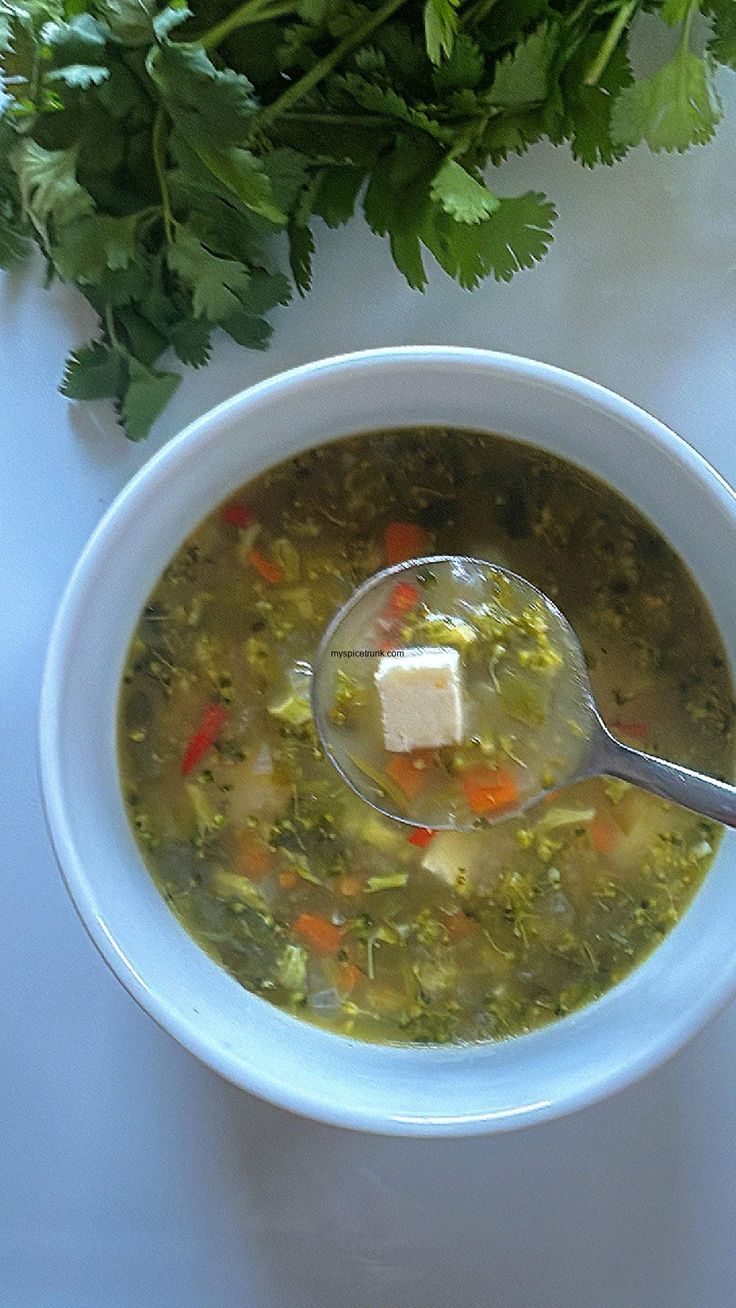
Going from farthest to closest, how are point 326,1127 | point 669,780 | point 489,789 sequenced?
point 326,1127 → point 489,789 → point 669,780

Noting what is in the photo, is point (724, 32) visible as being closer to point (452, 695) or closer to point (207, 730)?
point (452, 695)

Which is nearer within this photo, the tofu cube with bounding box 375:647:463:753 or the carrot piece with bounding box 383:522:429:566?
the tofu cube with bounding box 375:647:463:753

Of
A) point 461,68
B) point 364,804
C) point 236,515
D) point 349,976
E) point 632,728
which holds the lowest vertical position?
point 349,976

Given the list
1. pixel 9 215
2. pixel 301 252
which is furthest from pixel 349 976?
pixel 9 215

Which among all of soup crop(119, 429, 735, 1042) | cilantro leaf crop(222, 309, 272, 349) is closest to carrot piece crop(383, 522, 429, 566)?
soup crop(119, 429, 735, 1042)

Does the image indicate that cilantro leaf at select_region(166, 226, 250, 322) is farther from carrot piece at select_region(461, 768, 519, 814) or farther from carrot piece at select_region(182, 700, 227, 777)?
carrot piece at select_region(461, 768, 519, 814)
